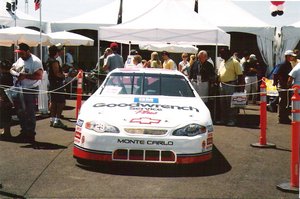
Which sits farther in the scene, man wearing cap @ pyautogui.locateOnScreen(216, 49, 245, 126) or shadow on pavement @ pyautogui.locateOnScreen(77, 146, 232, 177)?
man wearing cap @ pyautogui.locateOnScreen(216, 49, 245, 126)

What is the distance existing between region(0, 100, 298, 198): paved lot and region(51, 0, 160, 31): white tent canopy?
14.5 meters

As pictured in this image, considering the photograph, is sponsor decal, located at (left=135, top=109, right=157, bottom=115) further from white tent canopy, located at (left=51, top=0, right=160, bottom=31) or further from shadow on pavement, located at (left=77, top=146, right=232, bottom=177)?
white tent canopy, located at (left=51, top=0, right=160, bottom=31)

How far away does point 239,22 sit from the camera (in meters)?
21.2

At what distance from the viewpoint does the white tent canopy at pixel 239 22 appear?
2020 cm

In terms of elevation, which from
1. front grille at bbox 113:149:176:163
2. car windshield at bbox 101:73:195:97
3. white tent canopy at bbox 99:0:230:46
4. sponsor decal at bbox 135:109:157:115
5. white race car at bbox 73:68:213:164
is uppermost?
white tent canopy at bbox 99:0:230:46

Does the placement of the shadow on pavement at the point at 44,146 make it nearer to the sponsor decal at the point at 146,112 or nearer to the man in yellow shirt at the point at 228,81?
the sponsor decal at the point at 146,112

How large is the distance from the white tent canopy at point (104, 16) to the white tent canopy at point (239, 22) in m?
3.10

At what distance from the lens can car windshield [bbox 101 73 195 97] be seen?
23.0 feet

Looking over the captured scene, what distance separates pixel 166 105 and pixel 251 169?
4.76 ft

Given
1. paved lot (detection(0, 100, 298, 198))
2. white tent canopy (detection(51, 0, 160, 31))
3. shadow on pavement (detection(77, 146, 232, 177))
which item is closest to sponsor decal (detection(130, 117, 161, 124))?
shadow on pavement (detection(77, 146, 232, 177))

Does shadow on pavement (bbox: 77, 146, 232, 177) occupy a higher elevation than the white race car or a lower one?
lower

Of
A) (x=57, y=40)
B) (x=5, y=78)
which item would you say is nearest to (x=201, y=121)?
(x=5, y=78)

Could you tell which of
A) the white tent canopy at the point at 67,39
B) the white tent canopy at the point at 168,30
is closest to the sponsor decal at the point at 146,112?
the white tent canopy at the point at 168,30

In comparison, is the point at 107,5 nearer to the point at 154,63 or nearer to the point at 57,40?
the point at 57,40
